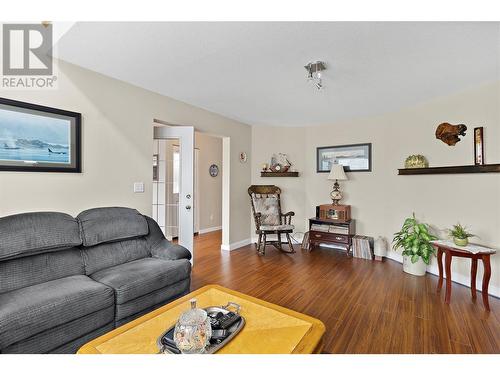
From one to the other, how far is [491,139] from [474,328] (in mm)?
2023

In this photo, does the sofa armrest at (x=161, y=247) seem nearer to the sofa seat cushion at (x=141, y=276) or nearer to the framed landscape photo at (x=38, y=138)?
the sofa seat cushion at (x=141, y=276)

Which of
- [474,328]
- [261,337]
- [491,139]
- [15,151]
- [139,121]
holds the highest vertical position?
[139,121]

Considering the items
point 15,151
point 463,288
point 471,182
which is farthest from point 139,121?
point 463,288

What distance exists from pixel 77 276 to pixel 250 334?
1.59 m

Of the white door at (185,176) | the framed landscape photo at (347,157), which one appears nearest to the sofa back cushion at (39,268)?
the white door at (185,176)

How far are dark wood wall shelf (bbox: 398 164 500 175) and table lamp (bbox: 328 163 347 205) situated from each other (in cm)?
86

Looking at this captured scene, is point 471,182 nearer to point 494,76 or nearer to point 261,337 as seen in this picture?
point 494,76

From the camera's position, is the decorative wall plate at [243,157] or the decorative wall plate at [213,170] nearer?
the decorative wall plate at [243,157]

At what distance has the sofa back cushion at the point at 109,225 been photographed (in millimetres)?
2238

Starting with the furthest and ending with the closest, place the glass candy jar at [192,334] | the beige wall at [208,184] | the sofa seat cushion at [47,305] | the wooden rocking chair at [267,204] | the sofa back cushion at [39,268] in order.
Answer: the beige wall at [208,184], the wooden rocking chair at [267,204], the sofa back cushion at [39,268], the sofa seat cushion at [47,305], the glass candy jar at [192,334]

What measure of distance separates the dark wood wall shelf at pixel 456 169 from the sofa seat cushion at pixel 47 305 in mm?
3847

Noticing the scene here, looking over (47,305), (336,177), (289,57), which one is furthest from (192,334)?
(336,177)

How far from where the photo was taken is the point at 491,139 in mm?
2764

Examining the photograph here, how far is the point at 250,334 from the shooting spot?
127 centimetres
